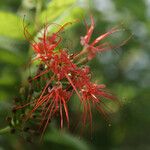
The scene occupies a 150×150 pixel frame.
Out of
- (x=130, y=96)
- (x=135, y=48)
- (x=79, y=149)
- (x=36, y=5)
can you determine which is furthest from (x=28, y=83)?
(x=135, y=48)

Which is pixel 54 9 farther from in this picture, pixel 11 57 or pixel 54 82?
pixel 54 82

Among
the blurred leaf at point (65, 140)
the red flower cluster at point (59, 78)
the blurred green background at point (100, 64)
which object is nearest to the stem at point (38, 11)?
the blurred green background at point (100, 64)

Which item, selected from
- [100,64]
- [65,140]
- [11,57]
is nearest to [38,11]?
[11,57]

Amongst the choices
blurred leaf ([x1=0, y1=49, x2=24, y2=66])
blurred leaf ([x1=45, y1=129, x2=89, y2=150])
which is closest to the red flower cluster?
blurred leaf ([x1=0, y1=49, x2=24, y2=66])

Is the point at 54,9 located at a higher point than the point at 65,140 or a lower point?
higher

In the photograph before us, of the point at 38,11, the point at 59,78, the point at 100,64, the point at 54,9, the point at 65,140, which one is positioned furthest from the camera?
the point at 100,64

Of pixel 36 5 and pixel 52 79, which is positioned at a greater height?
pixel 36 5

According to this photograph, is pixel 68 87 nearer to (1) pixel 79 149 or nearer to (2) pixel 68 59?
(2) pixel 68 59

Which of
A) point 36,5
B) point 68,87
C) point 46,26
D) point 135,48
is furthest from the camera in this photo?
point 135,48
